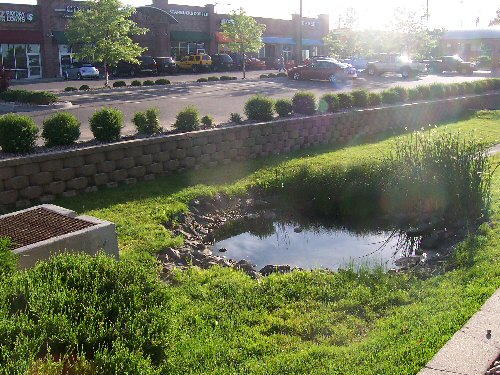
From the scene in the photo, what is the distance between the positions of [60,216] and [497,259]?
191 inches

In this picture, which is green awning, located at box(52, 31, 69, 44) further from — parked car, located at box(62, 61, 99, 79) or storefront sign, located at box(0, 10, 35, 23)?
parked car, located at box(62, 61, 99, 79)

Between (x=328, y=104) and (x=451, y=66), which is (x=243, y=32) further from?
(x=328, y=104)

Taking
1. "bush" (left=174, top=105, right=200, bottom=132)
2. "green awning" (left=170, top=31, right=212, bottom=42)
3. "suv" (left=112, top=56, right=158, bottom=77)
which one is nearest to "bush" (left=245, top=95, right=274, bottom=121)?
"bush" (left=174, top=105, right=200, bottom=132)

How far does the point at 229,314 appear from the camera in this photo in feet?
19.0

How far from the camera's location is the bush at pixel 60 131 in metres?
10.4

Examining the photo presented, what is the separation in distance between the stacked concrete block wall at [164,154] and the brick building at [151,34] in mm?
35435

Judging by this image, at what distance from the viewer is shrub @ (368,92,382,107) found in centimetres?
1847

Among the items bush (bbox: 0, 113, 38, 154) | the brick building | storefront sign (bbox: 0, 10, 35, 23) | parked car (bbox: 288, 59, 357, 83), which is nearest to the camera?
bush (bbox: 0, 113, 38, 154)

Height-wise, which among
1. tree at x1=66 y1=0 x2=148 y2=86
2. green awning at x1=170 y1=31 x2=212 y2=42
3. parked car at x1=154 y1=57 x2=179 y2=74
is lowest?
parked car at x1=154 y1=57 x2=179 y2=74

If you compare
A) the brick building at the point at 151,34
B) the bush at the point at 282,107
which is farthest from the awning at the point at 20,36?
the bush at the point at 282,107

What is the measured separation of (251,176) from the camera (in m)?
12.0

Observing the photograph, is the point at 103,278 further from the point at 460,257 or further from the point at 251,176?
the point at 251,176

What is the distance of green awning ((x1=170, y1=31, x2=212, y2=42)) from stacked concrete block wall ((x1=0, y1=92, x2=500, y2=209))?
138 feet

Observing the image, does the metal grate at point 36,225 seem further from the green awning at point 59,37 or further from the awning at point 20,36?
the green awning at point 59,37
